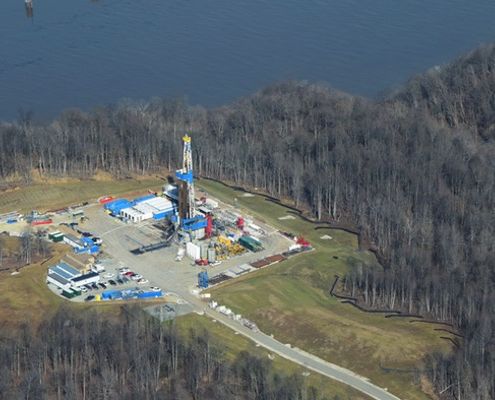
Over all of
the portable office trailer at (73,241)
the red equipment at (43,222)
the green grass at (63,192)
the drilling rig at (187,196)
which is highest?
the drilling rig at (187,196)

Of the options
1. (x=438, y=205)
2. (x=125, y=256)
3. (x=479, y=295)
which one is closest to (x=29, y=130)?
(x=125, y=256)

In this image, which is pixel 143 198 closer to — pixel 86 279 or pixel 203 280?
pixel 86 279

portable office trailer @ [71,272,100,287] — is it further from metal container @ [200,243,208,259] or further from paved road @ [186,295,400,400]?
paved road @ [186,295,400,400]

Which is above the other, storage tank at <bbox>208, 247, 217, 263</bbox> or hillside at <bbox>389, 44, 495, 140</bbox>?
hillside at <bbox>389, 44, 495, 140</bbox>

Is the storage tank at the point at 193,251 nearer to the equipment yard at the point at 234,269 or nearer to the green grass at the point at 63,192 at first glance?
the equipment yard at the point at 234,269

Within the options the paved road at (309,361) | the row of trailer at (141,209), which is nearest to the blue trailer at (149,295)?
the paved road at (309,361)

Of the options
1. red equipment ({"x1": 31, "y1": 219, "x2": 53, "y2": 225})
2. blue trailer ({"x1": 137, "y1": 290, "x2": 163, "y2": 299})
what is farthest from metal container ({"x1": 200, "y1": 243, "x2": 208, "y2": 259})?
red equipment ({"x1": 31, "y1": 219, "x2": 53, "y2": 225})

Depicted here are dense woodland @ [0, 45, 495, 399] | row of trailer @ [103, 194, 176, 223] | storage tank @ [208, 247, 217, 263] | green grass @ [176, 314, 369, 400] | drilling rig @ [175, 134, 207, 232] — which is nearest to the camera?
green grass @ [176, 314, 369, 400]
